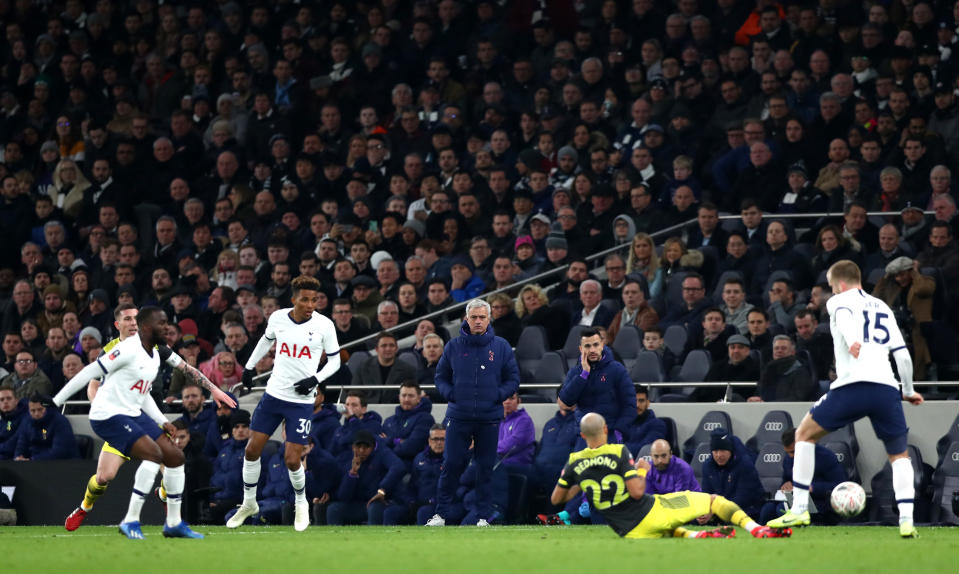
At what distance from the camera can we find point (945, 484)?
14.8 meters

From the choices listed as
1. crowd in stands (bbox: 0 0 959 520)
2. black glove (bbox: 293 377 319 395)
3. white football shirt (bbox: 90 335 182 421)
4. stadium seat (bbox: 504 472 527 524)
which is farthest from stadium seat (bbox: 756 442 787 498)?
white football shirt (bbox: 90 335 182 421)

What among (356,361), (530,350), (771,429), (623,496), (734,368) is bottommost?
(623,496)

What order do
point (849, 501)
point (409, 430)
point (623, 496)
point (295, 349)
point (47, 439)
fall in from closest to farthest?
point (623, 496) < point (849, 501) < point (295, 349) < point (409, 430) < point (47, 439)

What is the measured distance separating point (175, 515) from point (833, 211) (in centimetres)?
1002

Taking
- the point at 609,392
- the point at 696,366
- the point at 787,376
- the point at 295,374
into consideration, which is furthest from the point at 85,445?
the point at 787,376

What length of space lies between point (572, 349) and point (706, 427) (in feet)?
7.78

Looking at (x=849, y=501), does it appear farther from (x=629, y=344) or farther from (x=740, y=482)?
(x=629, y=344)

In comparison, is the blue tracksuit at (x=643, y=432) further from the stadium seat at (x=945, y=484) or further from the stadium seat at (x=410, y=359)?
the stadium seat at (x=410, y=359)

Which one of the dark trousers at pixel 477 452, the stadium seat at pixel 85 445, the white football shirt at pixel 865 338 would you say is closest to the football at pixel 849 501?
the white football shirt at pixel 865 338

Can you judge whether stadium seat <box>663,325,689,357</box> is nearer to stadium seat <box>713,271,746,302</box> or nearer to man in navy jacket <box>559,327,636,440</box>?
stadium seat <box>713,271,746,302</box>

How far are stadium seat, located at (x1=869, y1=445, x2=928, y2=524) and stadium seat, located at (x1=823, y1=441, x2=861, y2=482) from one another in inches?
10.4

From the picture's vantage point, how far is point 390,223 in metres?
21.7

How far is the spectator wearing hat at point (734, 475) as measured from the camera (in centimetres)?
1508

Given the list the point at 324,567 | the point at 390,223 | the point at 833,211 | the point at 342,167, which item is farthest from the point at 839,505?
the point at 342,167
